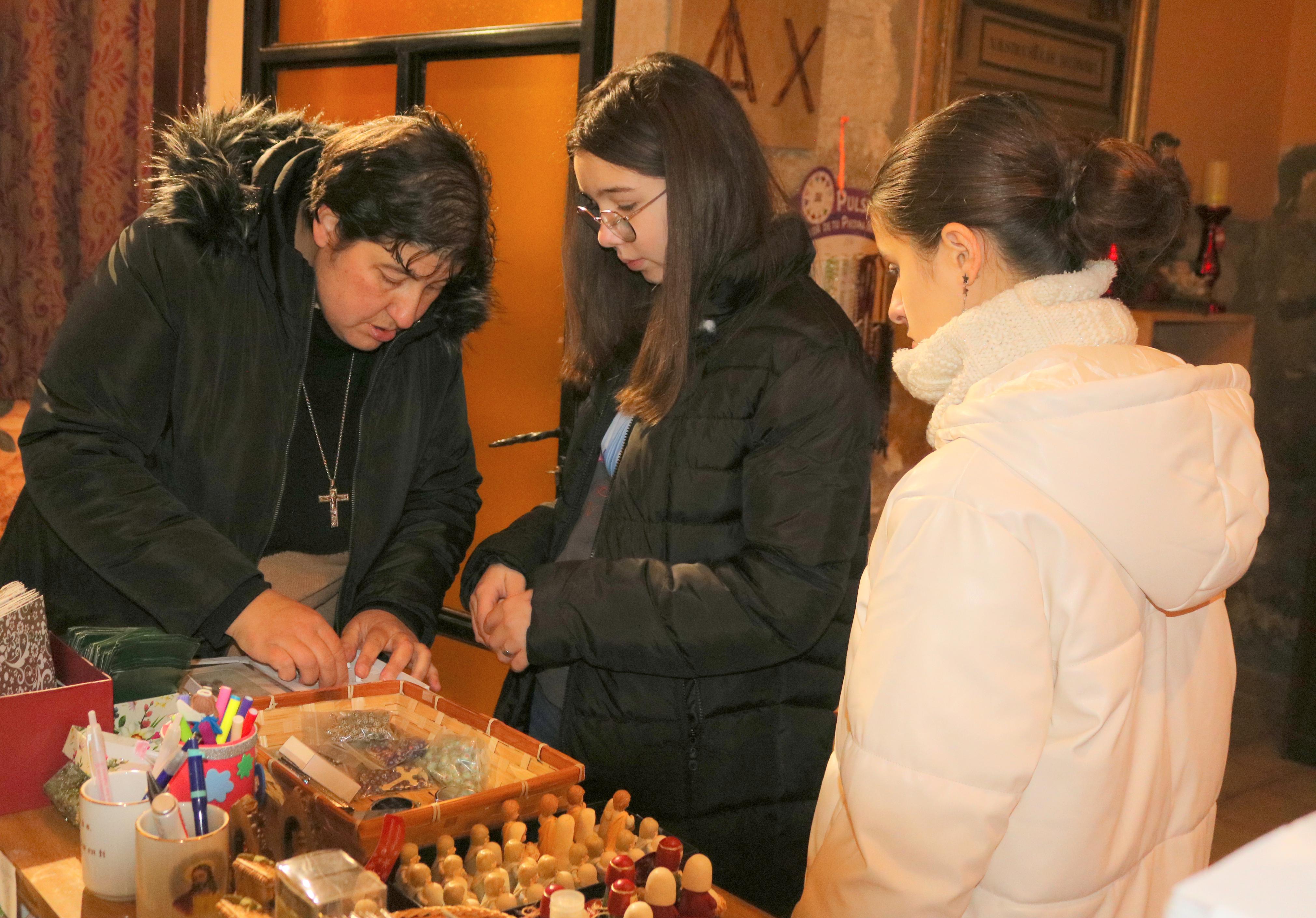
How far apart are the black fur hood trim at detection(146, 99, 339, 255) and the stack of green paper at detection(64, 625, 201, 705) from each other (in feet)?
2.15

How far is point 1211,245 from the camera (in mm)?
4160

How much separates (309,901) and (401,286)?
1.08m

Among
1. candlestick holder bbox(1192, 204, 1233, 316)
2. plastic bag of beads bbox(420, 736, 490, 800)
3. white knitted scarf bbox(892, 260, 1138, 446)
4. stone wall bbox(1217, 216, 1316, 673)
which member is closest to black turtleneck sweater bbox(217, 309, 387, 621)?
plastic bag of beads bbox(420, 736, 490, 800)

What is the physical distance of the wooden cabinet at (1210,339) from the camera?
4164 mm

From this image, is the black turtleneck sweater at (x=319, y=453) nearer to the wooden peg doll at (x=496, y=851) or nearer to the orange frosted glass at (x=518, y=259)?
the wooden peg doll at (x=496, y=851)

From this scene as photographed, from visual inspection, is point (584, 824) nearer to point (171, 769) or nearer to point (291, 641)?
point (171, 769)

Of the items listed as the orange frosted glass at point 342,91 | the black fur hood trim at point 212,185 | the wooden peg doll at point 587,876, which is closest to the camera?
the wooden peg doll at point 587,876

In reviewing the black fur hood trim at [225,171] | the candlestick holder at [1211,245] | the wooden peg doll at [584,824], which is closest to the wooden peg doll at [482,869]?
the wooden peg doll at [584,824]

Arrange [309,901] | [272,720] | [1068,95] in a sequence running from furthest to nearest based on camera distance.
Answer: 1. [1068,95]
2. [272,720]
3. [309,901]

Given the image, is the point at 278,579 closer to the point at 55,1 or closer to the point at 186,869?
the point at 186,869

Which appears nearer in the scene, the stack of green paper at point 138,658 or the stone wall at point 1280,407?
the stack of green paper at point 138,658

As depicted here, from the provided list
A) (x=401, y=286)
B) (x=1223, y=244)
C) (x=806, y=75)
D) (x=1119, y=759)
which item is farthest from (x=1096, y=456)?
(x=1223, y=244)

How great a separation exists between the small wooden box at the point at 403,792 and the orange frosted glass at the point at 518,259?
1.65m

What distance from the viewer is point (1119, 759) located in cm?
109
